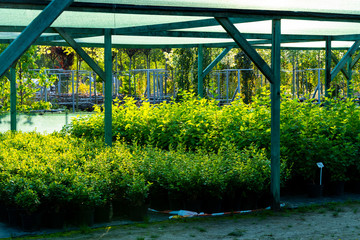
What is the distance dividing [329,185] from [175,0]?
12.7 feet

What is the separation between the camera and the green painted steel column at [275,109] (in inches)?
240

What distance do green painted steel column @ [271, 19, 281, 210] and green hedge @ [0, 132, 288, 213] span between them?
128mm

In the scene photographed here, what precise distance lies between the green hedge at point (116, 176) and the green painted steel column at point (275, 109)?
0.13 meters

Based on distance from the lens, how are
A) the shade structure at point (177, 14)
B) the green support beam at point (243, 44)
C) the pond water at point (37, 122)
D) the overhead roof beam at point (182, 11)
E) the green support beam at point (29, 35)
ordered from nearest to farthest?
the green support beam at point (29, 35), the overhead roof beam at point (182, 11), the shade structure at point (177, 14), the green support beam at point (243, 44), the pond water at point (37, 122)

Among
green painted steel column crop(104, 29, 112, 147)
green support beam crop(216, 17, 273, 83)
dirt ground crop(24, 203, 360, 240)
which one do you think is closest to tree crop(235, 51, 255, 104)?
green painted steel column crop(104, 29, 112, 147)

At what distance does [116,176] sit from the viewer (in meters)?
5.73

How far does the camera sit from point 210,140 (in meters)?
7.86

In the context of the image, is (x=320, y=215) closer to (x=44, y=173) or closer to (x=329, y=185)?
(x=329, y=185)

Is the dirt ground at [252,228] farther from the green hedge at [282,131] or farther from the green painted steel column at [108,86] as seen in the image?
the green painted steel column at [108,86]

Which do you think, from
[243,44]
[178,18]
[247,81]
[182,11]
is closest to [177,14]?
[182,11]

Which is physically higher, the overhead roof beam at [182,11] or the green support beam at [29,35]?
the overhead roof beam at [182,11]

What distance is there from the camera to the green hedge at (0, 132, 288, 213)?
203 inches

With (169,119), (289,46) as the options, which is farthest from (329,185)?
(289,46)

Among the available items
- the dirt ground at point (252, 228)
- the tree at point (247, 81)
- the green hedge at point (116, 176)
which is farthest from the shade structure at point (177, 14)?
the tree at point (247, 81)
